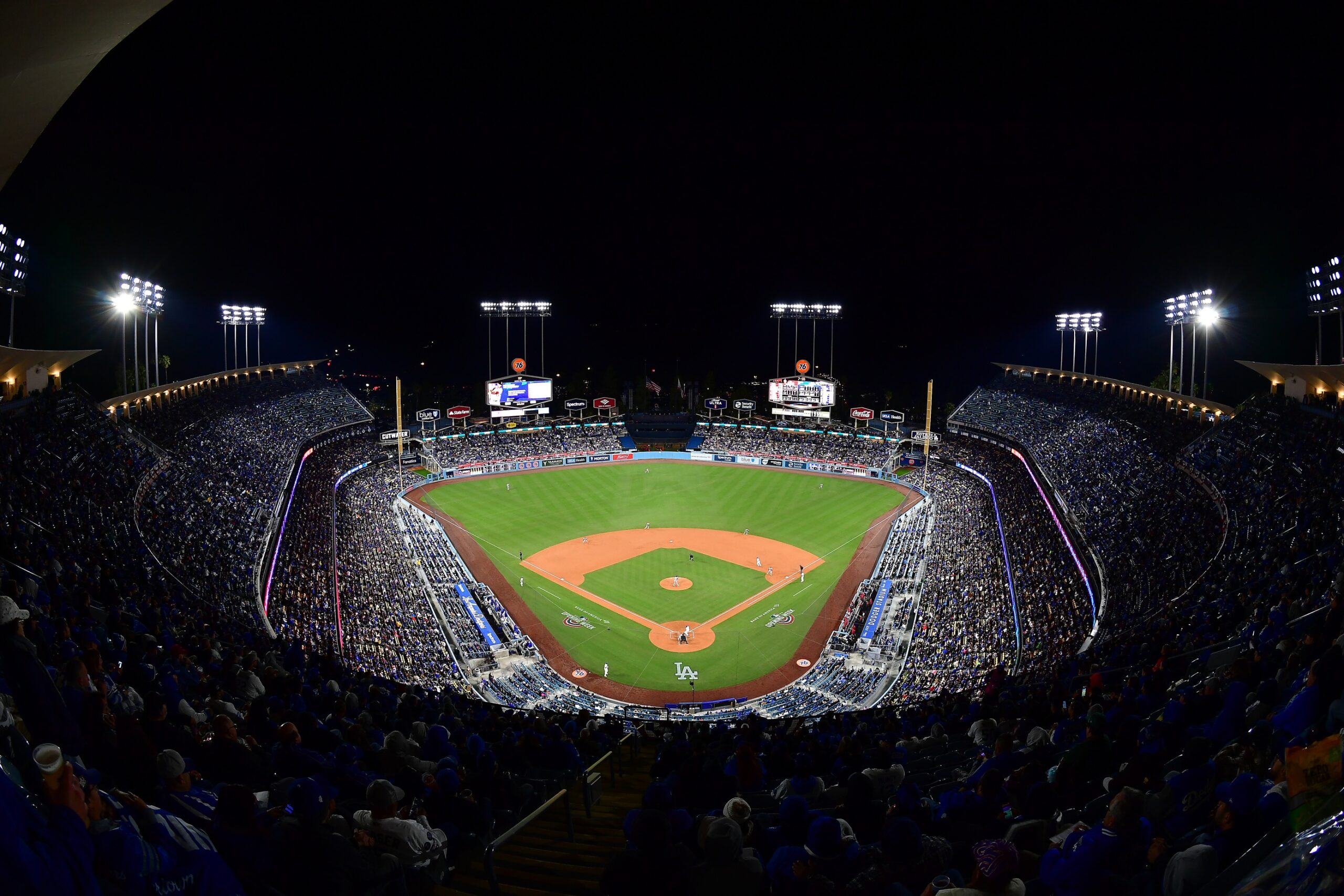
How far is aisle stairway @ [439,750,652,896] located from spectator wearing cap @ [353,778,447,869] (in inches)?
29.5

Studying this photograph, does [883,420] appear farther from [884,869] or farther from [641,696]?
[884,869]

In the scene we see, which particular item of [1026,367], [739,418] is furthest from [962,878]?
[1026,367]

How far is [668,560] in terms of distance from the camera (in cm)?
3966

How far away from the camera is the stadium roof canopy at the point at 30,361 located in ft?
82.8

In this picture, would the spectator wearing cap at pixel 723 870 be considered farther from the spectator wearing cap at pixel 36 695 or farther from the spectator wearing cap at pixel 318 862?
the spectator wearing cap at pixel 36 695

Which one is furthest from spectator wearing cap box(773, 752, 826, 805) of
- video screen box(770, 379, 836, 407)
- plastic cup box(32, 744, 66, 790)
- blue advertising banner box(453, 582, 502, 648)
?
video screen box(770, 379, 836, 407)

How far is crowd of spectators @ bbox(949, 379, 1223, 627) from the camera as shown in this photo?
70.2 feet

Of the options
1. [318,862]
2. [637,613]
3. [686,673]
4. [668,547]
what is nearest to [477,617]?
[637,613]

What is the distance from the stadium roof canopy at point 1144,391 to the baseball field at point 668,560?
659 inches

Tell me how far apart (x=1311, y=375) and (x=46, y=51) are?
39722 mm

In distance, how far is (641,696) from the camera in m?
25.0

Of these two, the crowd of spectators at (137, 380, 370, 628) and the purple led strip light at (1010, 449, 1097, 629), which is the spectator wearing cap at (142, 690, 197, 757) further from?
the purple led strip light at (1010, 449, 1097, 629)

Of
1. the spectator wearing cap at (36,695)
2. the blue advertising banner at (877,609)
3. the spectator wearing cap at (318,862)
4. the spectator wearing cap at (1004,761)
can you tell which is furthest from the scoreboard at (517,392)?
the spectator wearing cap at (318,862)

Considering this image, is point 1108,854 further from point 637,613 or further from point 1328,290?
point 1328,290
